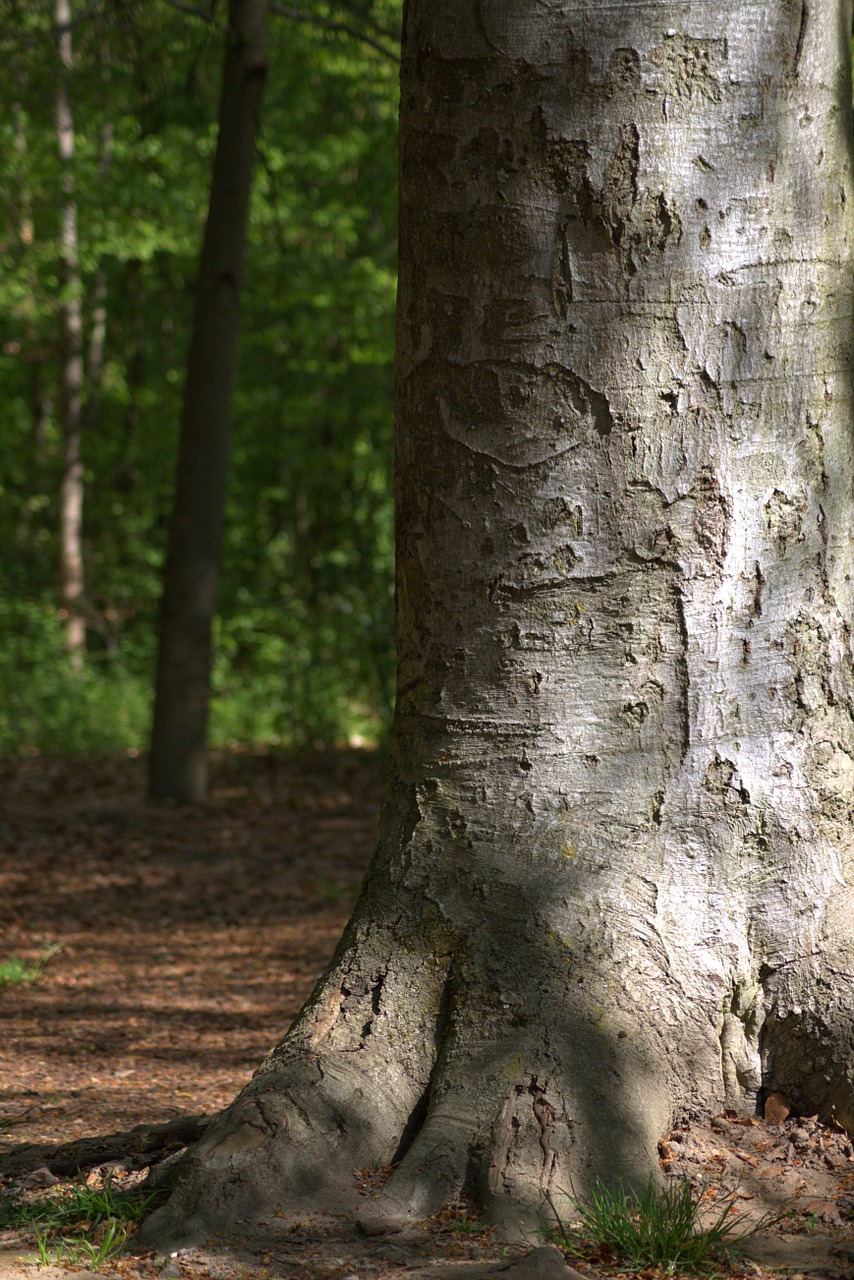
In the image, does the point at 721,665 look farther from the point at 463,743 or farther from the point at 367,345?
the point at 367,345

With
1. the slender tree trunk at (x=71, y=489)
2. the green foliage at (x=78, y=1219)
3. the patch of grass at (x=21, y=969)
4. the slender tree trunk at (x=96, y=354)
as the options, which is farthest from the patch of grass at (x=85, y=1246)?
the slender tree trunk at (x=96, y=354)

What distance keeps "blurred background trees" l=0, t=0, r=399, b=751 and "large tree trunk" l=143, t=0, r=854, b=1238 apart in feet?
20.6

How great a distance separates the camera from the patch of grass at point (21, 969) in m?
4.83

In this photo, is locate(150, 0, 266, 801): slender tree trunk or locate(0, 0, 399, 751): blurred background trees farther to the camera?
locate(0, 0, 399, 751): blurred background trees

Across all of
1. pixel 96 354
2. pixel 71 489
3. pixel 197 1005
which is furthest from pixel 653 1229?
pixel 96 354

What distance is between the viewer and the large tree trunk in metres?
2.15

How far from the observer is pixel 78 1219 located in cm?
221

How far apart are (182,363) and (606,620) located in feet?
62.8

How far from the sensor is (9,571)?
16.7 m

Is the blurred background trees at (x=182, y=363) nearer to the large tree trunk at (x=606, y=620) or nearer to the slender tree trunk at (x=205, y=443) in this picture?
the slender tree trunk at (x=205, y=443)

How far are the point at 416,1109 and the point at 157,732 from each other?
265 inches

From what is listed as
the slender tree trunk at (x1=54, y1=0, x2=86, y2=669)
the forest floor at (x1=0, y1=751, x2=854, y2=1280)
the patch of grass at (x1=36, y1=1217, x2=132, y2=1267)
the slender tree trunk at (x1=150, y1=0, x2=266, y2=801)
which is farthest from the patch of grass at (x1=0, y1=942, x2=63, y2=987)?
the slender tree trunk at (x1=54, y1=0, x2=86, y2=669)

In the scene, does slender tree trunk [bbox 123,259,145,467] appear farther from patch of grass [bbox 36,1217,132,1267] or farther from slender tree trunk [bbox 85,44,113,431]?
patch of grass [bbox 36,1217,132,1267]

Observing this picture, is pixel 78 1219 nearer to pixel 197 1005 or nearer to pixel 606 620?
pixel 606 620
